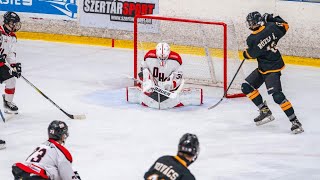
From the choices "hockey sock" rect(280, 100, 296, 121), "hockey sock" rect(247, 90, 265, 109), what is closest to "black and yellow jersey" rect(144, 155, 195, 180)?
"hockey sock" rect(280, 100, 296, 121)

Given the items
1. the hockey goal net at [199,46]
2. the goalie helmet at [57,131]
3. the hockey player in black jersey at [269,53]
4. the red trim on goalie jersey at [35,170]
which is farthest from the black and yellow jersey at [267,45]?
the red trim on goalie jersey at [35,170]

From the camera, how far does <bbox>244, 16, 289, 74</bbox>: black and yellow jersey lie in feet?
31.8

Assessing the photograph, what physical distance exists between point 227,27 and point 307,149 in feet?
9.34

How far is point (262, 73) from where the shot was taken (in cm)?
991

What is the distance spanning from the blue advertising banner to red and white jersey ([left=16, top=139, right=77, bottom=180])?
308 inches

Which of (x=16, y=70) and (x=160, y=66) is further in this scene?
(x=160, y=66)

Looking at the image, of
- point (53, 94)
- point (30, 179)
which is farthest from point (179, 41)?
point (30, 179)

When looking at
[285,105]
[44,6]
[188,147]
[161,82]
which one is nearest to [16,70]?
[161,82]

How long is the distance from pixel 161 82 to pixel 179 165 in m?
5.27

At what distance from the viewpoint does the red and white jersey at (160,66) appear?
1084 cm

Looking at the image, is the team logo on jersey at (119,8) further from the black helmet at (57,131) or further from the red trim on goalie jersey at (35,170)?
the red trim on goalie jersey at (35,170)

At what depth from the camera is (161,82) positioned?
10.8 meters

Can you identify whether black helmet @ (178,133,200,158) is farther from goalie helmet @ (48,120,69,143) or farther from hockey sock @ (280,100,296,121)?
hockey sock @ (280,100,296,121)

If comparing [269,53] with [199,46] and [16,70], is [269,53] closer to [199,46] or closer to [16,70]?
[16,70]
